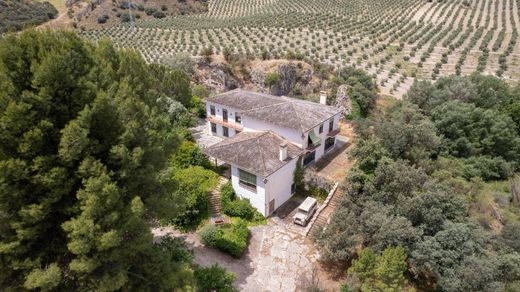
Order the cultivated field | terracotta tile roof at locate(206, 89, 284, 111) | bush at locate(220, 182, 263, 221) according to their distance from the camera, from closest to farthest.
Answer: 1. bush at locate(220, 182, 263, 221)
2. terracotta tile roof at locate(206, 89, 284, 111)
3. the cultivated field

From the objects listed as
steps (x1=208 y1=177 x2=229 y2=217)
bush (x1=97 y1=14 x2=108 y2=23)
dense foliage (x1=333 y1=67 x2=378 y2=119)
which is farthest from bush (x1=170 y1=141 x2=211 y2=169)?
bush (x1=97 y1=14 x2=108 y2=23)

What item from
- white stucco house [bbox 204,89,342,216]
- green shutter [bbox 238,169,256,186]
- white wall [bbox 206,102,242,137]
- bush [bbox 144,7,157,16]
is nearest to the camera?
green shutter [bbox 238,169,256,186]

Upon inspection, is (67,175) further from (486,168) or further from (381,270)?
(486,168)

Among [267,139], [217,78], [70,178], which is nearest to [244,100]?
[267,139]

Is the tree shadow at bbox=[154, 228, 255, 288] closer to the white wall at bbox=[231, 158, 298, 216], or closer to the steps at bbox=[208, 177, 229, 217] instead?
the steps at bbox=[208, 177, 229, 217]

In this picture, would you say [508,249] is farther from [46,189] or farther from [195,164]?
[46,189]

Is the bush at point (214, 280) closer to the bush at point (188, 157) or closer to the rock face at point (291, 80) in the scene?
the bush at point (188, 157)

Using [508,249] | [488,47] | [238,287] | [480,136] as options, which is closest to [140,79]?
[238,287]
